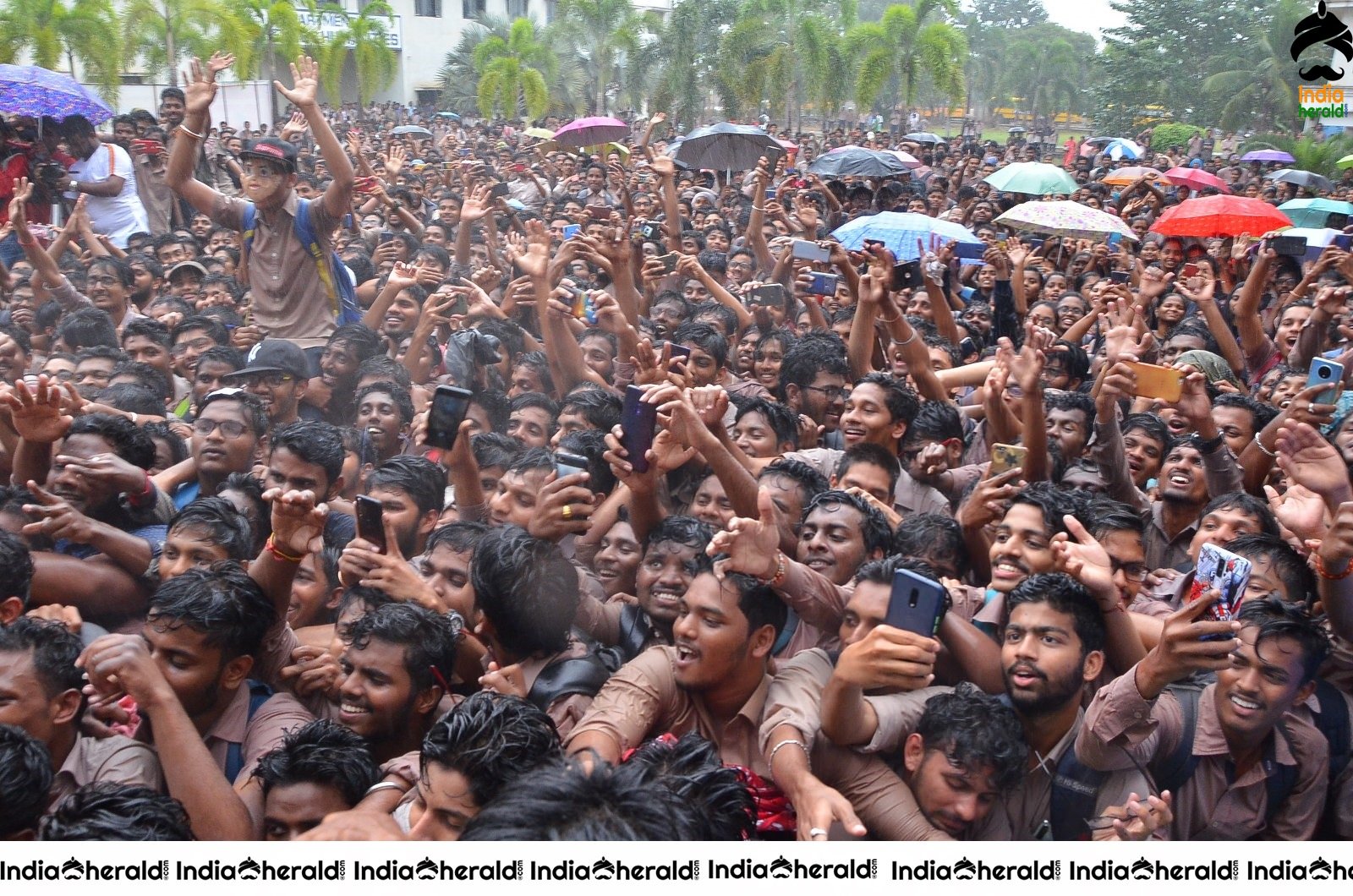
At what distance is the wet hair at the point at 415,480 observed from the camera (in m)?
3.94

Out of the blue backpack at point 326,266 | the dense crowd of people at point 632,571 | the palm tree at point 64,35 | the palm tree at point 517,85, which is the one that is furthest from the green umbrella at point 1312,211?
the palm tree at point 517,85

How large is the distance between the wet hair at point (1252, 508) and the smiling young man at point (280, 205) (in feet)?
12.8

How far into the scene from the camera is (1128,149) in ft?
69.1

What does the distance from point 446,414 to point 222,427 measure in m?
1.19

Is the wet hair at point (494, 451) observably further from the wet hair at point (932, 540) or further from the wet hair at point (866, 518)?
the wet hair at point (932, 540)

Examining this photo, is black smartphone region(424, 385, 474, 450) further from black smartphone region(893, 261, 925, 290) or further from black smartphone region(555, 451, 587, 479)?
black smartphone region(893, 261, 925, 290)

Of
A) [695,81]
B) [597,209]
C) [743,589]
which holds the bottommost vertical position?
[743,589]

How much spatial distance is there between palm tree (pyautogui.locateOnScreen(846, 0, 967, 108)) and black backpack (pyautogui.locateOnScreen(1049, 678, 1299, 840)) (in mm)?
27632

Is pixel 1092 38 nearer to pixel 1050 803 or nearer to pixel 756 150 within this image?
pixel 756 150

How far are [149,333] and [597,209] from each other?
12.8 ft

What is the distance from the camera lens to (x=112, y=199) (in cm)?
846

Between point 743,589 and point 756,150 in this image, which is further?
point 756,150

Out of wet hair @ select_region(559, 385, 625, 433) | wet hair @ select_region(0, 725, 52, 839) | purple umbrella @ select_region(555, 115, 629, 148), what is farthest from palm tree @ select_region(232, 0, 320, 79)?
wet hair @ select_region(0, 725, 52, 839)
